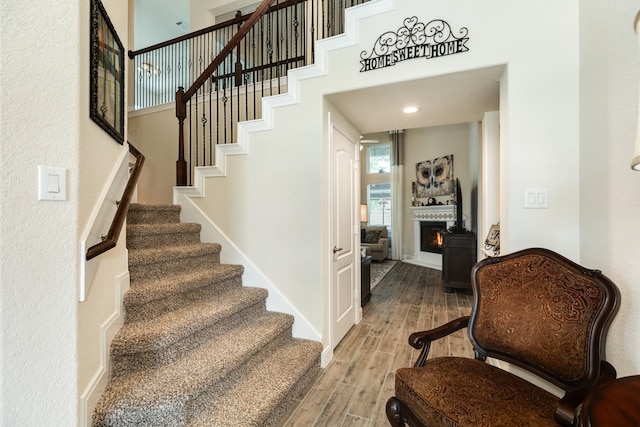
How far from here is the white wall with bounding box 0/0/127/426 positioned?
919 mm

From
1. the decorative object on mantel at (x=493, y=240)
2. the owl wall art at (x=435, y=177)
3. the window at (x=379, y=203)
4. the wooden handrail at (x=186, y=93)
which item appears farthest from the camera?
the window at (x=379, y=203)

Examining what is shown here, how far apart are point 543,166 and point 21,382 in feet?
9.00

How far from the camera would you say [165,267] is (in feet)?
7.20

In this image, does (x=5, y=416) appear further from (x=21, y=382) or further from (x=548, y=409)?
(x=548, y=409)

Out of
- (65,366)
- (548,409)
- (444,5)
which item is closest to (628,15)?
(444,5)

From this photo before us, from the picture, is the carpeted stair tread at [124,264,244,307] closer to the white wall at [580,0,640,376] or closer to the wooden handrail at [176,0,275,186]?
the wooden handrail at [176,0,275,186]

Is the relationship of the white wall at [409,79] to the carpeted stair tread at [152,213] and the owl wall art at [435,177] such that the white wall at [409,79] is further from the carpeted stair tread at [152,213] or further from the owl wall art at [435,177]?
the owl wall art at [435,177]

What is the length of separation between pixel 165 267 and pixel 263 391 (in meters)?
1.22

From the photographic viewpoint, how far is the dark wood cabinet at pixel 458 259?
425 centimetres

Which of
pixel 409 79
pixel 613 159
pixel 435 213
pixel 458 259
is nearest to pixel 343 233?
pixel 409 79

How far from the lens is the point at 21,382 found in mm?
947

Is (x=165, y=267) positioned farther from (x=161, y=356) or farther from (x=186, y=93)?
(x=186, y=93)

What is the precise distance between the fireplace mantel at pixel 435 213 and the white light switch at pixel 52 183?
656 cm

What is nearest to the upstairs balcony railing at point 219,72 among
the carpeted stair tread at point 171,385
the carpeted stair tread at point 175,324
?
the carpeted stair tread at point 175,324
